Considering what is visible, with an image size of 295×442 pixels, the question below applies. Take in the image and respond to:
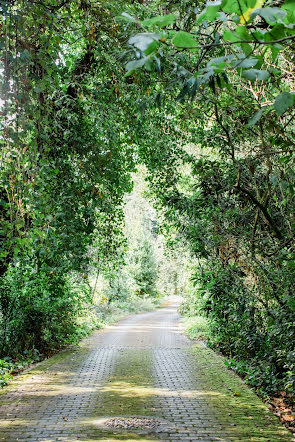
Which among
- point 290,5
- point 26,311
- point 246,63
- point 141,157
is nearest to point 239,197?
point 141,157

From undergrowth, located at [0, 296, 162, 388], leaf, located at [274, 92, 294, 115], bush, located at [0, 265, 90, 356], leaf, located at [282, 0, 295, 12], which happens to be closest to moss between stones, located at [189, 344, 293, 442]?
bush, located at [0, 265, 90, 356]

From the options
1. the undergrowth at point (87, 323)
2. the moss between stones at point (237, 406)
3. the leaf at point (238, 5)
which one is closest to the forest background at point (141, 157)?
the leaf at point (238, 5)

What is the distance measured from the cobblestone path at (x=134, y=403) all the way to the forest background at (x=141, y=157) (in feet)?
2.49

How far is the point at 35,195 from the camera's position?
537 cm

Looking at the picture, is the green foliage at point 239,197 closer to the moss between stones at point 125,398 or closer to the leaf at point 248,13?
the moss between stones at point 125,398

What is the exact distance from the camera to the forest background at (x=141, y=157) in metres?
4.82

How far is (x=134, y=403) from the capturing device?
7.11 m

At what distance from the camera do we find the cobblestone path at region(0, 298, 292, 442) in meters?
5.69

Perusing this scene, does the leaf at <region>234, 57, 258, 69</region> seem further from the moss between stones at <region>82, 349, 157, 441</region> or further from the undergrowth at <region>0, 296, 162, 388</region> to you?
the undergrowth at <region>0, 296, 162, 388</region>

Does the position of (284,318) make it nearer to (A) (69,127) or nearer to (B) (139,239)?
(A) (69,127)

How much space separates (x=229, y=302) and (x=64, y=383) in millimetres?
3954

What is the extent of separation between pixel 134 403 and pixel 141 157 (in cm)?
643

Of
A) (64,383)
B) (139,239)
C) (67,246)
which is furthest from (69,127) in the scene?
(139,239)

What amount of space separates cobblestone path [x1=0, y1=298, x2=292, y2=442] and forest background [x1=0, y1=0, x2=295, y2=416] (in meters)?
0.76
